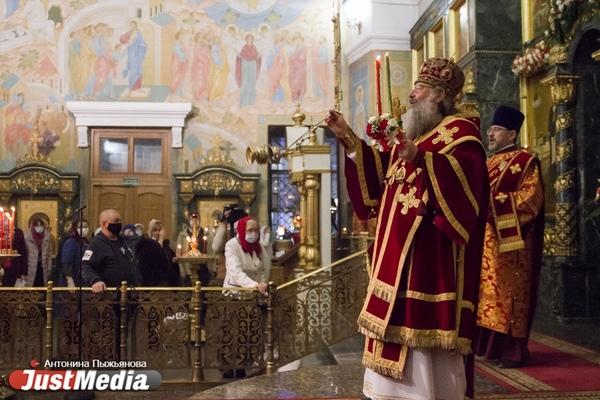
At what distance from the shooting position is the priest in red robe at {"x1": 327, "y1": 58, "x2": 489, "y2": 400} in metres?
2.96

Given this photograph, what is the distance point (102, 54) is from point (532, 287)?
14.2 meters

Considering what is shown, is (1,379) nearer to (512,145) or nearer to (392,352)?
(392,352)

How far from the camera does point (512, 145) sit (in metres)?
5.46

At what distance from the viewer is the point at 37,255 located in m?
12.0

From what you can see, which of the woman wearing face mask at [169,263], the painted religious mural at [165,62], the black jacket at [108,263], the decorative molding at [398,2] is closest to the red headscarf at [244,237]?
the black jacket at [108,263]

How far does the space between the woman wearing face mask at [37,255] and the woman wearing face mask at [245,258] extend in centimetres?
591

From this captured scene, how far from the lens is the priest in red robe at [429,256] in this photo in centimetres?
296

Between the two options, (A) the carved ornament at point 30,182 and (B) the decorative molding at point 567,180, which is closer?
(B) the decorative molding at point 567,180

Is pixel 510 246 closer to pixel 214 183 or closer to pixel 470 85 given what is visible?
pixel 470 85

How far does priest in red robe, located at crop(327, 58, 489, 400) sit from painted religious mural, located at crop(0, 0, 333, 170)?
1409 cm

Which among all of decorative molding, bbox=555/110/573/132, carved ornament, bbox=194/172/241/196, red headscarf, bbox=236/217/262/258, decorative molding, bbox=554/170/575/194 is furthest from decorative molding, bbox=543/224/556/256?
carved ornament, bbox=194/172/241/196

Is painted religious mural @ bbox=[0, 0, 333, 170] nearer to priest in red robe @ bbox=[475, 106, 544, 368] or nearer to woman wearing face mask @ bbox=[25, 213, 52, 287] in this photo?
woman wearing face mask @ bbox=[25, 213, 52, 287]

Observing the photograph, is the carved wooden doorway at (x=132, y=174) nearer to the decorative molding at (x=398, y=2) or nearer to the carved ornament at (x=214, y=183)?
the carved ornament at (x=214, y=183)

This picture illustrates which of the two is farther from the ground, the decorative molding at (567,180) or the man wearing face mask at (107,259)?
the decorative molding at (567,180)
